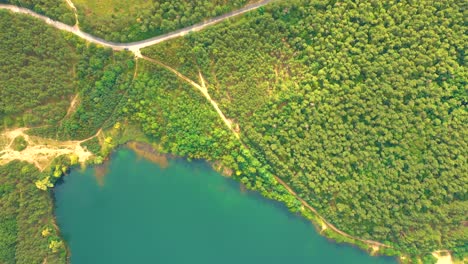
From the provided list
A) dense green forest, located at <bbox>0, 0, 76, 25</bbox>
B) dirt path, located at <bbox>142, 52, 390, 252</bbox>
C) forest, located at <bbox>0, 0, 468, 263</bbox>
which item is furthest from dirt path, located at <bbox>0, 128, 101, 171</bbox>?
dirt path, located at <bbox>142, 52, 390, 252</bbox>

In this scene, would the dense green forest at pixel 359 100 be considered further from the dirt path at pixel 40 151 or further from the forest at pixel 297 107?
the dirt path at pixel 40 151

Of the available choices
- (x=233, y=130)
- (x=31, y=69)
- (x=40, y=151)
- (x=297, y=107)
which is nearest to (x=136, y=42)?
(x=31, y=69)

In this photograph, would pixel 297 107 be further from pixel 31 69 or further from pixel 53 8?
pixel 31 69

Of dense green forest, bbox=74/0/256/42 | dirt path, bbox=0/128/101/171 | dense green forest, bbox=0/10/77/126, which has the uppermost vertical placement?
dense green forest, bbox=74/0/256/42

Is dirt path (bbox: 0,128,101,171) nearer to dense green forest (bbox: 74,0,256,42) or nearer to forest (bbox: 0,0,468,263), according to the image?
forest (bbox: 0,0,468,263)

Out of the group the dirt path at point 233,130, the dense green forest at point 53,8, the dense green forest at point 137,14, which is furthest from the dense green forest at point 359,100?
the dense green forest at point 53,8

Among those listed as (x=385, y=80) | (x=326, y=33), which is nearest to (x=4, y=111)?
(x=326, y=33)
